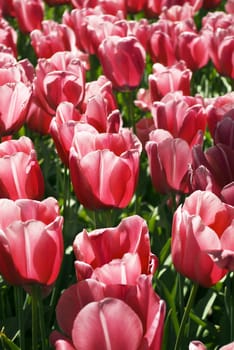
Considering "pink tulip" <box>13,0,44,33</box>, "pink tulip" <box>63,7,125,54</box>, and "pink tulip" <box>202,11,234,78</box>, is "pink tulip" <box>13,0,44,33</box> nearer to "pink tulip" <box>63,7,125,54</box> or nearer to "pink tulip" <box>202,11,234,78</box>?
"pink tulip" <box>63,7,125,54</box>

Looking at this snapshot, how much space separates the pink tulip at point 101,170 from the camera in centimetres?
162

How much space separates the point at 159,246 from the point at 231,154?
0.64 m

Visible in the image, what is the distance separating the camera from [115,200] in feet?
5.49

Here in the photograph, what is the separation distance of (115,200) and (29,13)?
6.58ft

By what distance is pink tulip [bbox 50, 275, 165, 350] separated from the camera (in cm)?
104

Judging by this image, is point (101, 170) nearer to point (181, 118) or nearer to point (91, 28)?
point (181, 118)

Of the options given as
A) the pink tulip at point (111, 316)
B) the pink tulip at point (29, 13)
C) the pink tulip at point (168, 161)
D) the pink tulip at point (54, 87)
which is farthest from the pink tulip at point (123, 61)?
the pink tulip at point (111, 316)

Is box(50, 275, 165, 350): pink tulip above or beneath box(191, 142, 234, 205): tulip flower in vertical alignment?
above

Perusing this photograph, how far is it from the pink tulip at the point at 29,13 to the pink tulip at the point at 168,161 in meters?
1.77

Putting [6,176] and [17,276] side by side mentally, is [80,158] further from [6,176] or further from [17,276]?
[17,276]

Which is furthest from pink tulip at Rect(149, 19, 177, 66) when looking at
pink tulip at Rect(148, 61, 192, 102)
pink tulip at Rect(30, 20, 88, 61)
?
pink tulip at Rect(148, 61, 192, 102)

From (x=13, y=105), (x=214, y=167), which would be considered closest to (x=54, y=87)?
(x=13, y=105)

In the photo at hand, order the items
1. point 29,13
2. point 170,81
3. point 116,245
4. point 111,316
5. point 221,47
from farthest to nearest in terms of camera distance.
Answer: point 29,13, point 221,47, point 170,81, point 116,245, point 111,316

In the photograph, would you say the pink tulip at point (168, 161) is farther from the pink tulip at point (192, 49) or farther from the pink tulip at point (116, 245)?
the pink tulip at point (192, 49)
